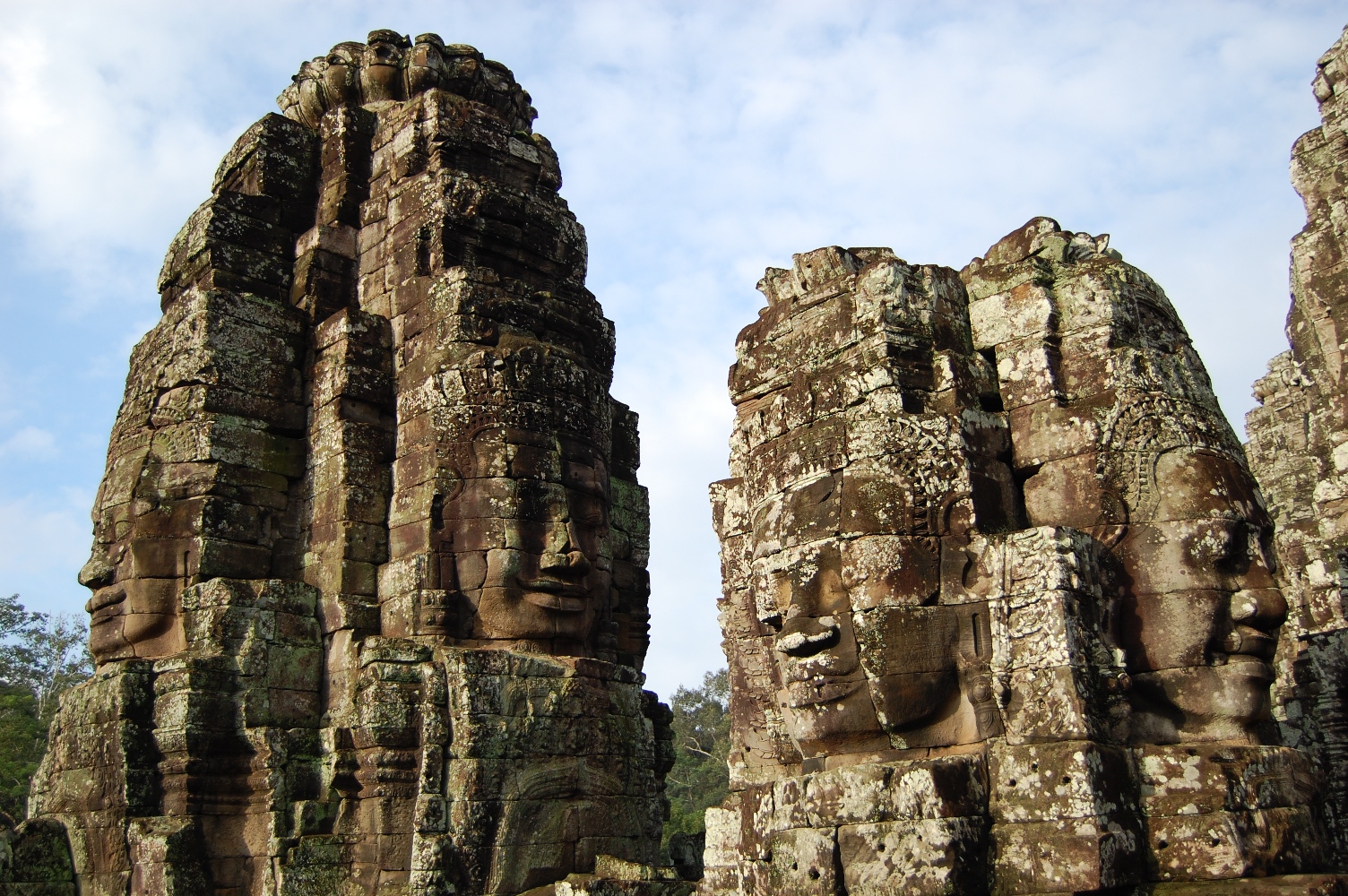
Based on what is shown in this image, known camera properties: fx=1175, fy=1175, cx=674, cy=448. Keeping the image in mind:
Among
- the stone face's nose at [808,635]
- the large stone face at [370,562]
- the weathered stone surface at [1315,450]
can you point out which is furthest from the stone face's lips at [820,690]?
the weathered stone surface at [1315,450]

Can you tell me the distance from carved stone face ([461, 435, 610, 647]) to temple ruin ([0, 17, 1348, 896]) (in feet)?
0.12

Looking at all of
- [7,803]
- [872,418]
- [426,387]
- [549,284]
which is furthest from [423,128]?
[7,803]

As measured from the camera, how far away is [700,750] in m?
40.1

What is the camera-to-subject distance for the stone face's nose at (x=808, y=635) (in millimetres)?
5500

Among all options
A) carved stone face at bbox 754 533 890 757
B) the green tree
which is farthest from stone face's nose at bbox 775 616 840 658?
the green tree

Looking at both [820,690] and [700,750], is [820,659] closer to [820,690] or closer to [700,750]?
[820,690]

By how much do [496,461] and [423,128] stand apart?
4366 mm

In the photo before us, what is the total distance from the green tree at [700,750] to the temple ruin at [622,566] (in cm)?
1922

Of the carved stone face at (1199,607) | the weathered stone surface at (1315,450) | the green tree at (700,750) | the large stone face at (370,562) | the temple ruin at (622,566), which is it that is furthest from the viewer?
the green tree at (700,750)

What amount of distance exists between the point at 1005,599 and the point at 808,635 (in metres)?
0.91

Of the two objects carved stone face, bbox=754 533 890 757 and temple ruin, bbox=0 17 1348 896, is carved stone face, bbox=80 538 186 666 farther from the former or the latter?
carved stone face, bbox=754 533 890 757

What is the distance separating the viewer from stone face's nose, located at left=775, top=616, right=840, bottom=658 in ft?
18.0

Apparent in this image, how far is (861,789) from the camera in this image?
5.12 metres

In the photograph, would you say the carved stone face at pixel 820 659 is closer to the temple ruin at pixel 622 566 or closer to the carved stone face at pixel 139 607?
the temple ruin at pixel 622 566
